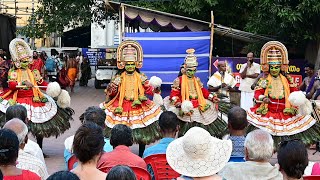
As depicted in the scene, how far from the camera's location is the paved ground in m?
10.7

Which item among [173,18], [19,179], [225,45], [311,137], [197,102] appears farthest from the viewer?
[225,45]

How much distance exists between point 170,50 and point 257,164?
1276 cm

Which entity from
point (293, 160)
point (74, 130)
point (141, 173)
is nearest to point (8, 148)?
point (141, 173)

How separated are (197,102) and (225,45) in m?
11.5

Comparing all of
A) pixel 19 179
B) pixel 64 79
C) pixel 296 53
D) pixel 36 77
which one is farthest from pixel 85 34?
pixel 19 179

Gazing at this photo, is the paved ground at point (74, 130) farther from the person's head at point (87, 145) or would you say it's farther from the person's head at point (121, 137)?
the person's head at point (87, 145)

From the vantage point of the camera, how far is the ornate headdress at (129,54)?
10734 millimetres

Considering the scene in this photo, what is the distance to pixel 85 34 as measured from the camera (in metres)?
40.6

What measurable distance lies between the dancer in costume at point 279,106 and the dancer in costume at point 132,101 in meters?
1.61

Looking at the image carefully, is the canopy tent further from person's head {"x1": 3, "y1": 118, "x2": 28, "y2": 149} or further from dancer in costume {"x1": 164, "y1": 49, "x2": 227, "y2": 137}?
person's head {"x1": 3, "y1": 118, "x2": 28, "y2": 149}

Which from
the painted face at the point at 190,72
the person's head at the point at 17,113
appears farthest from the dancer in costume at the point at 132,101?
the person's head at the point at 17,113

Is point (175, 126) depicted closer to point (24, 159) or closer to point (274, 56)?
point (24, 159)

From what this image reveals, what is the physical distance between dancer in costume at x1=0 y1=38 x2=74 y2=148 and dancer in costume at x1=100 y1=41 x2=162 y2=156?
780mm

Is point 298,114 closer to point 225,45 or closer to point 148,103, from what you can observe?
point 148,103
